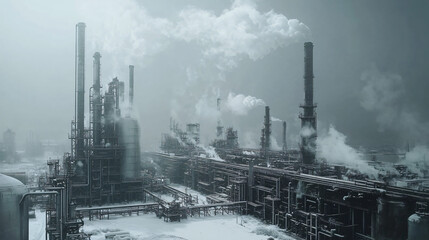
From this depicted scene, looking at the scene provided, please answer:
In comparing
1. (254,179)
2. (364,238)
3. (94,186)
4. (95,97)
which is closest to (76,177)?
(94,186)

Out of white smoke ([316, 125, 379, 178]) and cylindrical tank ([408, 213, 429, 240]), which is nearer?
cylindrical tank ([408, 213, 429, 240])

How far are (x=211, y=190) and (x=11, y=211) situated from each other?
98.4 ft

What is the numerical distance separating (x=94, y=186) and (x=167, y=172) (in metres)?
19.1

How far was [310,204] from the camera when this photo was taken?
80.6 ft

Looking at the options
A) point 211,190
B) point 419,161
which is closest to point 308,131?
point 211,190

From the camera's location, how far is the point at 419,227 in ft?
50.3

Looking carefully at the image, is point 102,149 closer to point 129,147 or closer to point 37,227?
point 129,147

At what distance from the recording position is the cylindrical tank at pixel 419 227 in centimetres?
1520

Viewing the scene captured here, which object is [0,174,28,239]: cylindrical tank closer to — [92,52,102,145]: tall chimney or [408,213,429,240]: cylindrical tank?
[408,213,429,240]: cylindrical tank

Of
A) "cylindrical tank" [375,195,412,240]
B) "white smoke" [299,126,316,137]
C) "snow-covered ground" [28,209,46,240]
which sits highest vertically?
"white smoke" [299,126,316,137]

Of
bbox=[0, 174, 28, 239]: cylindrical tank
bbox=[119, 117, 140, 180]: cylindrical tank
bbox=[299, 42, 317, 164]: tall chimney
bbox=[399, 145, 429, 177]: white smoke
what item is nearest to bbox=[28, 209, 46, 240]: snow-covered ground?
bbox=[119, 117, 140, 180]: cylindrical tank

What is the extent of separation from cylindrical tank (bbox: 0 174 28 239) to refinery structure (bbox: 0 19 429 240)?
0.10 ft

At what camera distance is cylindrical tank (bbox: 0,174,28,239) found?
1144cm

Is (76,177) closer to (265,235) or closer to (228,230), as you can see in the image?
(228,230)
